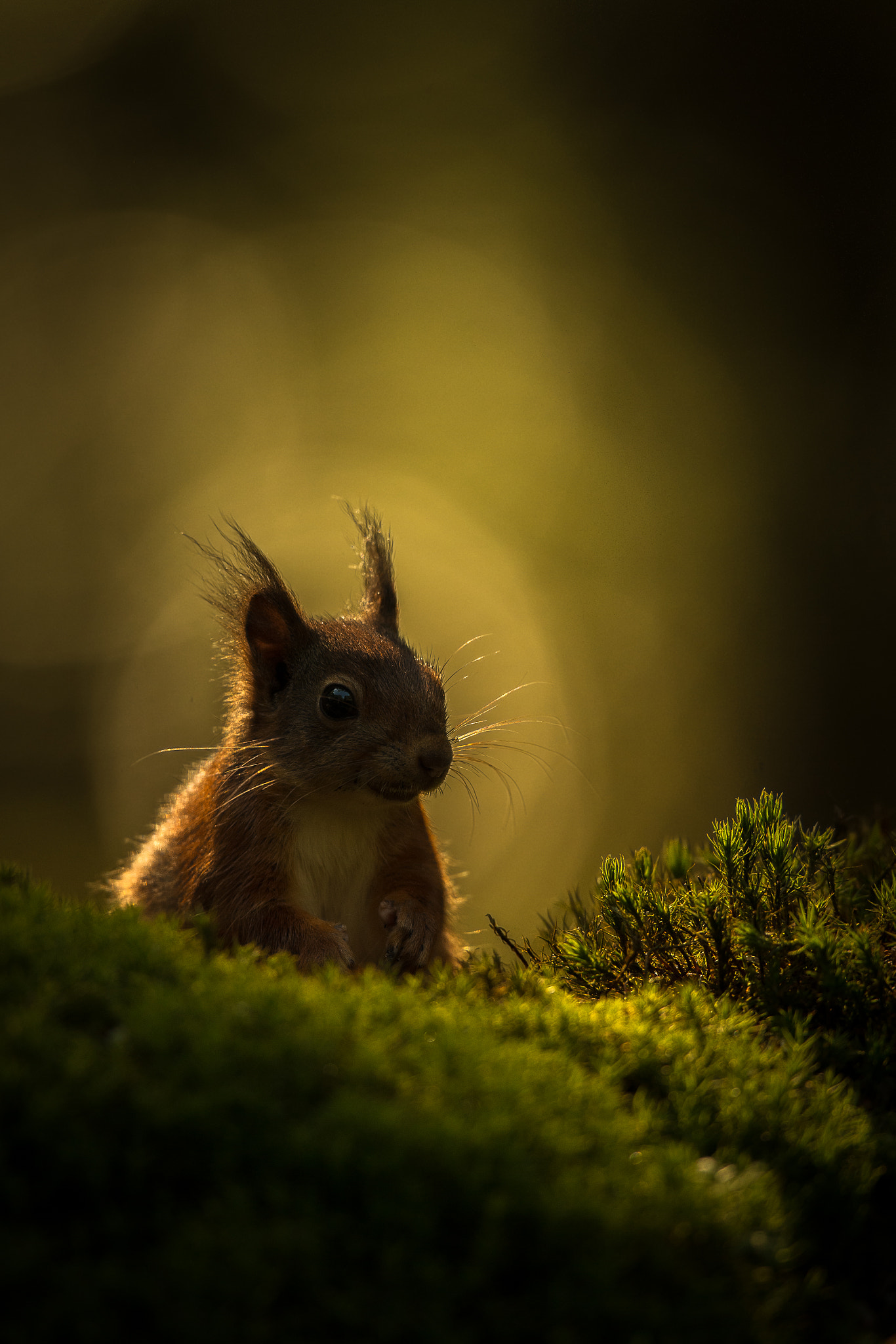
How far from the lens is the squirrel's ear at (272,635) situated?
446 centimetres

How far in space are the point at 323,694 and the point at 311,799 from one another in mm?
457

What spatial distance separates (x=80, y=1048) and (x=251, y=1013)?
1.19 feet

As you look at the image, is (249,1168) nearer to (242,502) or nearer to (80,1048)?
(80,1048)

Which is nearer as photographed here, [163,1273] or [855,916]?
[163,1273]

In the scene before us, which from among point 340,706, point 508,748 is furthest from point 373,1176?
point 508,748

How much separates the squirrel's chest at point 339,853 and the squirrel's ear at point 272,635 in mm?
699

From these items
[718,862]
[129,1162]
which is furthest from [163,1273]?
[718,862]

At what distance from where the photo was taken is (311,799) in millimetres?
4117

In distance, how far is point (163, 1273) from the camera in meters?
1.44

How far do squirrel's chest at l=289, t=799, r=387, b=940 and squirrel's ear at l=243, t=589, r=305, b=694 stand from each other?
699 mm

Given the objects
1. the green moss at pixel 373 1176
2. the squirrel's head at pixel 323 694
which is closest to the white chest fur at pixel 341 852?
the squirrel's head at pixel 323 694

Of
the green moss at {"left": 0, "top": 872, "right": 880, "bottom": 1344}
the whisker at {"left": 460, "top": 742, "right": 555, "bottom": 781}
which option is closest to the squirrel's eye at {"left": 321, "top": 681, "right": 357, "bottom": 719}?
the whisker at {"left": 460, "top": 742, "right": 555, "bottom": 781}

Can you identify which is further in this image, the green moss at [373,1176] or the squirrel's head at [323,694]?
the squirrel's head at [323,694]

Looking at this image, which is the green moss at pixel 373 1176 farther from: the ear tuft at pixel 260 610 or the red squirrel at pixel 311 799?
the ear tuft at pixel 260 610
